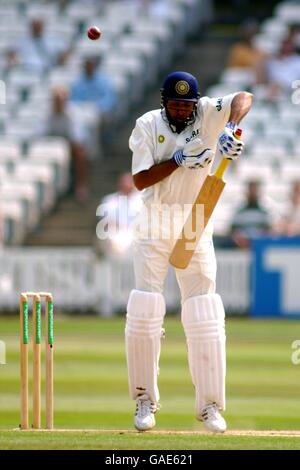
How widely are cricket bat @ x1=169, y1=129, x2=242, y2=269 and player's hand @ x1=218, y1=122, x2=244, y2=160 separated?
12cm

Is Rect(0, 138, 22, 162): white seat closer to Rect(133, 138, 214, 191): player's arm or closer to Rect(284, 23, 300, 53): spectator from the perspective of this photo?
Rect(284, 23, 300, 53): spectator

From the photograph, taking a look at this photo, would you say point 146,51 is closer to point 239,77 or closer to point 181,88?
point 239,77

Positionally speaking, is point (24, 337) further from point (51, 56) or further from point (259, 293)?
point (51, 56)

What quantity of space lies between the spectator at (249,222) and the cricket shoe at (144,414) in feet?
25.3

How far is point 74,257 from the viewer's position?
15.1m

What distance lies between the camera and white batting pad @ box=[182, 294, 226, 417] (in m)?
7.03

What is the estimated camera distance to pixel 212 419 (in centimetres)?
704

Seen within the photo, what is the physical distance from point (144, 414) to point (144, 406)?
43 millimetres

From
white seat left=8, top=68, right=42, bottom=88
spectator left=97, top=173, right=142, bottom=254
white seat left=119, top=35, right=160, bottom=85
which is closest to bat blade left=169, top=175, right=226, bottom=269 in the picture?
spectator left=97, top=173, right=142, bottom=254

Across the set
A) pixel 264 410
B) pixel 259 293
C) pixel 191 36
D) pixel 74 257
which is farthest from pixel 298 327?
pixel 191 36

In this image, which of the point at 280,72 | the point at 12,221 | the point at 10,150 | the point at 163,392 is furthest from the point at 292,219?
the point at 163,392

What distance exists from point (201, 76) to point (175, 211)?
11985 mm

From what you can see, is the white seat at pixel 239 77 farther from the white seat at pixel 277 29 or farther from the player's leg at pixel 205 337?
the player's leg at pixel 205 337

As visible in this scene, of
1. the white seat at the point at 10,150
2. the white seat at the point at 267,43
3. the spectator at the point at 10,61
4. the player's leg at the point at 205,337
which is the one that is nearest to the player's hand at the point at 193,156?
the player's leg at the point at 205,337
